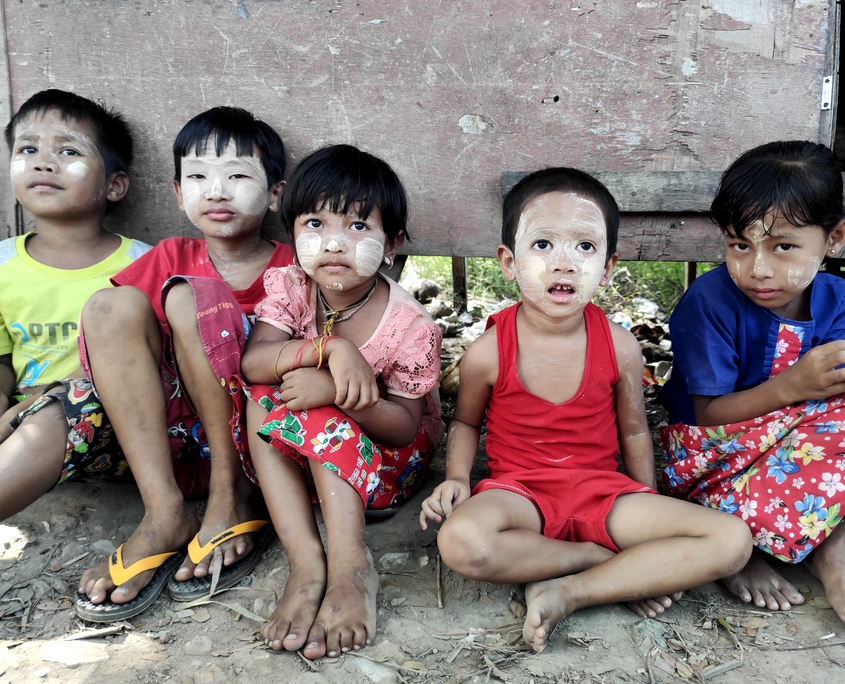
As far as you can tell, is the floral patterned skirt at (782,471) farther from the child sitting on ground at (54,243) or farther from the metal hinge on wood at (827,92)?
the child sitting on ground at (54,243)

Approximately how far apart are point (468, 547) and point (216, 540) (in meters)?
0.68

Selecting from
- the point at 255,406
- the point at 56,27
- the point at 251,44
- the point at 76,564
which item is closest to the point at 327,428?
the point at 255,406

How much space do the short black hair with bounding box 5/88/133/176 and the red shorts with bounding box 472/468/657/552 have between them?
1.63 metres

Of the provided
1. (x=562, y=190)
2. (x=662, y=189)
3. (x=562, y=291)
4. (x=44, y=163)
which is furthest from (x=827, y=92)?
(x=44, y=163)

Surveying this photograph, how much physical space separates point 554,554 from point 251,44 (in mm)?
1822

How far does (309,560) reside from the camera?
1.65 metres

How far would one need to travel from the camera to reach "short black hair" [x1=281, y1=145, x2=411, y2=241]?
1.82 metres

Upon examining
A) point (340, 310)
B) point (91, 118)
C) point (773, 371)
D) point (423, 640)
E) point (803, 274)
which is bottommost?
point (423, 640)

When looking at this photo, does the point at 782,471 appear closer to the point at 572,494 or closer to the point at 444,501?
the point at 572,494

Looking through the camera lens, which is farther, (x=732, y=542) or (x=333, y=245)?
(x=333, y=245)

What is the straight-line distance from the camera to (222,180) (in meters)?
2.12

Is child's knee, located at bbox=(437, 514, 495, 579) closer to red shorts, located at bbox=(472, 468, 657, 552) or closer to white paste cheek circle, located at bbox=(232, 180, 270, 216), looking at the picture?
red shorts, located at bbox=(472, 468, 657, 552)

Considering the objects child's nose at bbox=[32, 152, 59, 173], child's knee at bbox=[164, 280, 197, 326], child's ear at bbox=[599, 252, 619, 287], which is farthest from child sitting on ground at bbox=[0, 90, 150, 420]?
child's ear at bbox=[599, 252, 619, 287]

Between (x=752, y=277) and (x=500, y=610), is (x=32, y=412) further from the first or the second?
(x=752, y=277)
